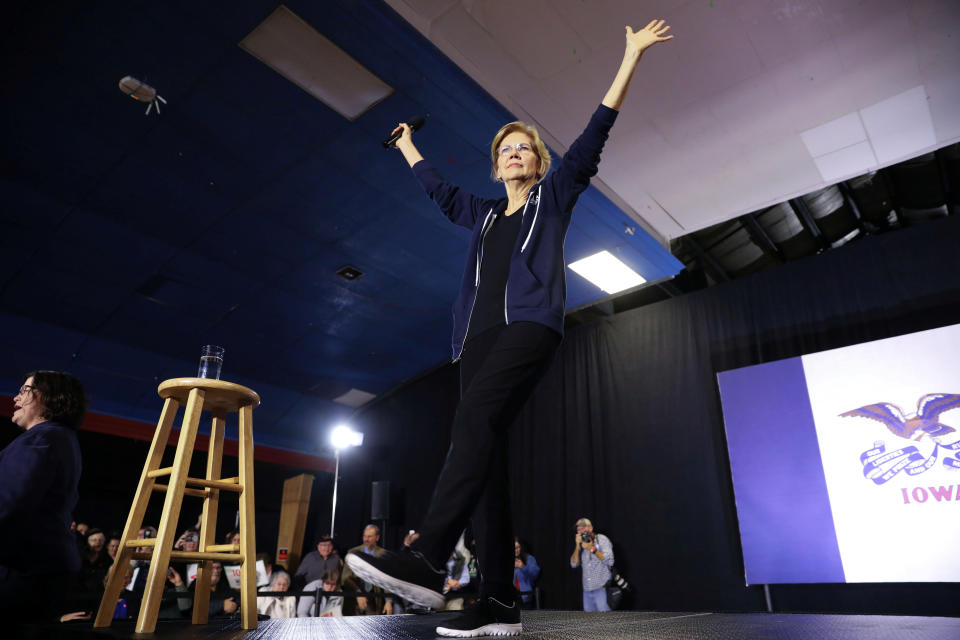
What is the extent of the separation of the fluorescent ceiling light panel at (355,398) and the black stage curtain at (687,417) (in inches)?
93.5

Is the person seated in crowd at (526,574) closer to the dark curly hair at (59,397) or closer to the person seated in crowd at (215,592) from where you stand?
the person seated in crowd at (215,592)

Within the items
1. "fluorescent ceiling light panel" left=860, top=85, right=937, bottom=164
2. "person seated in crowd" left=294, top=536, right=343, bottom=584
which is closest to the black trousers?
"fluorescent ceiling light panel" left=860, top=85, right=937, bottom=164

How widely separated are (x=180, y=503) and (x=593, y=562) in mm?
4792

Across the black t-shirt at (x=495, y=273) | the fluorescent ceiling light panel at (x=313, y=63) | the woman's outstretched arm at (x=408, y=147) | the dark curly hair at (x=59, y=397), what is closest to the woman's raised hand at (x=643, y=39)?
the black t-shirt at (x=495, y=273)

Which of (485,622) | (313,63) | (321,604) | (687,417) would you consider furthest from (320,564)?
(485,622)

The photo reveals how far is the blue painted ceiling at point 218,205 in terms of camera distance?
12.2ft

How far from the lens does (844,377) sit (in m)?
4.91

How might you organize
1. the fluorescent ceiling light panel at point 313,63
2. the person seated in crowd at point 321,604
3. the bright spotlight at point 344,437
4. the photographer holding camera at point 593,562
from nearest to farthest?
the fluorescent ceiling light panel at point 313,63, the person seated in crowd at point 321,604, the photographer holding camera at point 593,562, the bright spotlight at point 344,437

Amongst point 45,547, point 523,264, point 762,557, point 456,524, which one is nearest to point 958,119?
point 762,557

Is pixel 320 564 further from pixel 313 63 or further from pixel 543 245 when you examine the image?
pixel 543 245

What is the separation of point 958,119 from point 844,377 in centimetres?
204

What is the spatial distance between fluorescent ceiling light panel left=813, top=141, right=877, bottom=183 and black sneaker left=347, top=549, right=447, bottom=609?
A: 455cm

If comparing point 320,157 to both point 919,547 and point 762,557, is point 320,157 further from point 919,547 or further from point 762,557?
point 919,547

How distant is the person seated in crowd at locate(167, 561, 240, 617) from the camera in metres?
4.36
